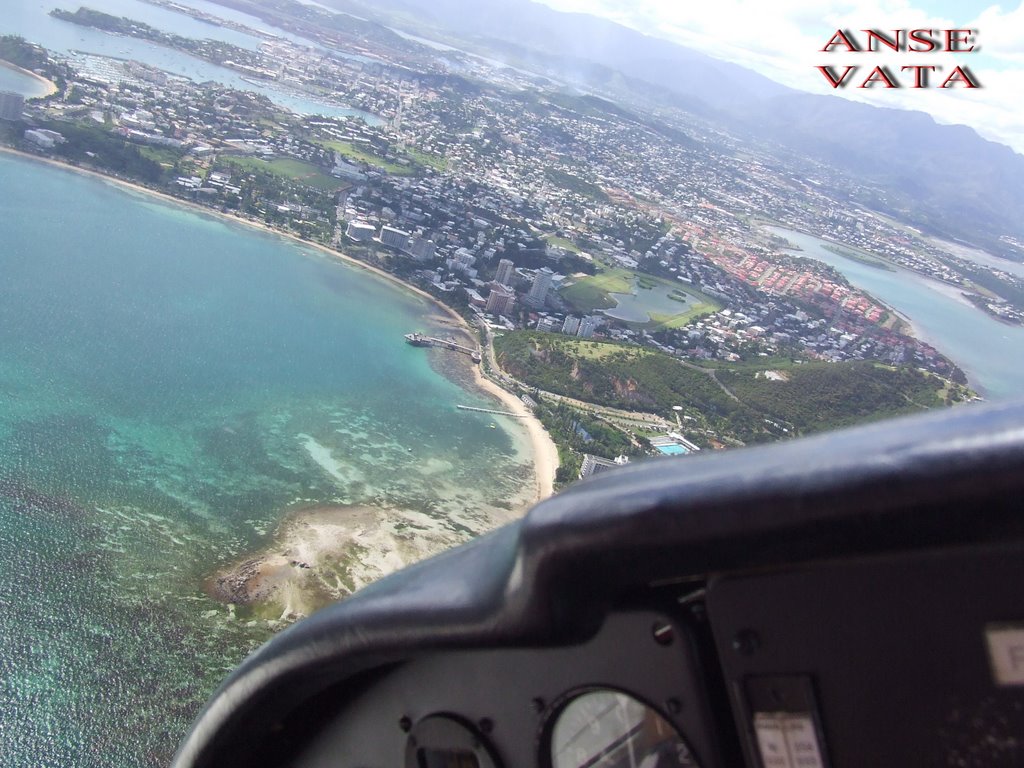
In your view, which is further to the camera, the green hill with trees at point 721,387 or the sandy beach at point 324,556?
the green hill with trees at point 721,387

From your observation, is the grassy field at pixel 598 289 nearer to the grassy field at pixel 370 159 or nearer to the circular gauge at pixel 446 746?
the grassy field at pixel 370 159

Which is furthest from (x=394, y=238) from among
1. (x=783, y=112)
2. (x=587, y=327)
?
(x=783, y=112)

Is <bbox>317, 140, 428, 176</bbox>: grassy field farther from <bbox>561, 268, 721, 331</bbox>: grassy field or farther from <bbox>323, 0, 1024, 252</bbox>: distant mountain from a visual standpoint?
<bbox>323, 0, 1024, 252</bbox>: distant mountain

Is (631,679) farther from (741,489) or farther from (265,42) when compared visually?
(265,42)

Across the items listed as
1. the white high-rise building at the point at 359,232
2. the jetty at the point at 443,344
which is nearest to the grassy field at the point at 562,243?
the white high-rise building at the point at 359,232

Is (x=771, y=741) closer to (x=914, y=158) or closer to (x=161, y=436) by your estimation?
(x=161, y=436)
